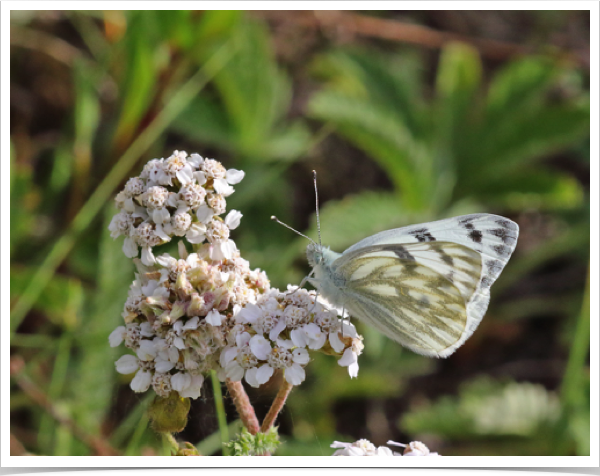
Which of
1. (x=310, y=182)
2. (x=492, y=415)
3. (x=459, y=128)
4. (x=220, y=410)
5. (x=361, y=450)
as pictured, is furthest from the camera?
(x=310, y=182)

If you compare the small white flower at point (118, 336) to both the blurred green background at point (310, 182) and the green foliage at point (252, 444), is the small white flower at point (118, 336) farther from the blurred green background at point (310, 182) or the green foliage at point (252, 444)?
the blurred green background at point (310, 182)

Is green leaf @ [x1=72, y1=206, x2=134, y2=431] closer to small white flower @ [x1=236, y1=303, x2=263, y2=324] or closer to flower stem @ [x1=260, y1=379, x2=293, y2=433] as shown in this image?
flower stem @ [x1=260, y1=379, x2=293, y2=433]

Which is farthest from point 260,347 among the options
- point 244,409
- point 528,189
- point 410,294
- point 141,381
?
point 528,189

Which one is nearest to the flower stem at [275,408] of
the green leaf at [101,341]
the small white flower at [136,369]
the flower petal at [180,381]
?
the flower petal at [180,381]

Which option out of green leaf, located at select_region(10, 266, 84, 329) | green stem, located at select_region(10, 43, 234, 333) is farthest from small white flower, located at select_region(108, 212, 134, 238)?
green stem, located at select_region(10, 43, 234, 333)

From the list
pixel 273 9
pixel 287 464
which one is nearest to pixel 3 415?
pixel 287 464

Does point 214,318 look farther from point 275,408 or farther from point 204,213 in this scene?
point 275,408
